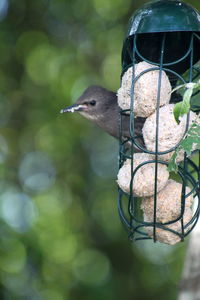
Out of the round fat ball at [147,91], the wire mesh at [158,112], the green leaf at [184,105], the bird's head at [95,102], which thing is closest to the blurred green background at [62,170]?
the bird's head at [95,102]

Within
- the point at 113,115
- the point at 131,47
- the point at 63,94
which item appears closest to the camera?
the point at 131,47

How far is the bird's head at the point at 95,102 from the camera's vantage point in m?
4.10

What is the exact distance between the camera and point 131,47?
345 centimetres

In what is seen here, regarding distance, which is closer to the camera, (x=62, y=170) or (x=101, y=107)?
(x=101, y=107)

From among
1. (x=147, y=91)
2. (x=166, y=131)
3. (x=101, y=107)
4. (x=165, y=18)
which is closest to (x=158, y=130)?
(x=166, y=131)

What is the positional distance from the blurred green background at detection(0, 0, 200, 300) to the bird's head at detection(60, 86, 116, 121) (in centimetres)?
273

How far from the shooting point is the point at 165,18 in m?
3.13

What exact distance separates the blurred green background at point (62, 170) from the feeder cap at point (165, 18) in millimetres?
3651

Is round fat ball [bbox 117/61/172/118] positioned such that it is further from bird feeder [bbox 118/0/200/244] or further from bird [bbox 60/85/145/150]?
bird [bbox 60/85/145/150]

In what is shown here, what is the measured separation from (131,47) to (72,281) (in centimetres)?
442

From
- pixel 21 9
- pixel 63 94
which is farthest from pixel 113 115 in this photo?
pixel 21 9

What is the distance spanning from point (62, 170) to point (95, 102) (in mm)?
3478

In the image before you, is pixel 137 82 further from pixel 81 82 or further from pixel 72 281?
pixel 72 281

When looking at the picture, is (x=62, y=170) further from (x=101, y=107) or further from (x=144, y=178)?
(x=144, y=178)
